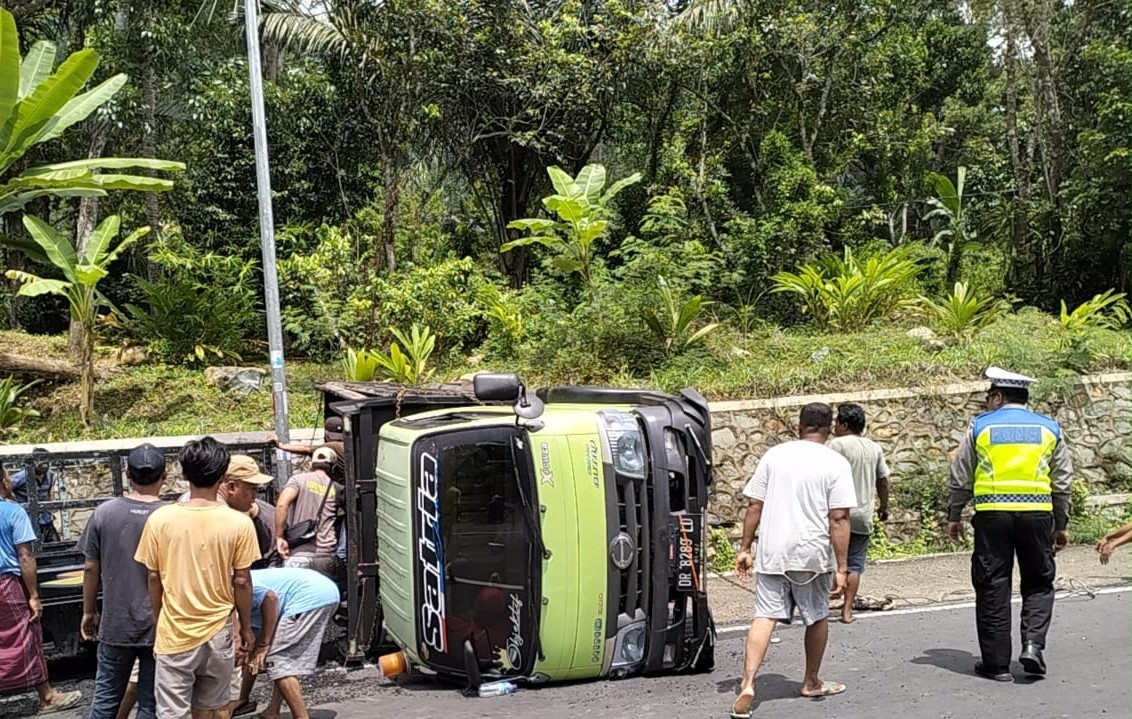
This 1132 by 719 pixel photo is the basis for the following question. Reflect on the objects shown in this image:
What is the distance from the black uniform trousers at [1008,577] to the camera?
5605mm

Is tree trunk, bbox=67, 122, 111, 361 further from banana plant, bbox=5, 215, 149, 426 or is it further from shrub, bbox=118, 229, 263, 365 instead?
banana plant, bbox=5, 215, 149, 426

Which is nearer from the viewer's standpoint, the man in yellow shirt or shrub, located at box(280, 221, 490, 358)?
the man in yellow shirt

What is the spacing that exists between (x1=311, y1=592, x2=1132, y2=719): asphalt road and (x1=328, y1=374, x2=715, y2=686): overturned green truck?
0.70 ft

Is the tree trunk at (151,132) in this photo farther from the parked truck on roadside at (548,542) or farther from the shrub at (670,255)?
the parked truck on roadside at (548,542)

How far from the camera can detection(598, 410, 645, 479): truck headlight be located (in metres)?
5.72

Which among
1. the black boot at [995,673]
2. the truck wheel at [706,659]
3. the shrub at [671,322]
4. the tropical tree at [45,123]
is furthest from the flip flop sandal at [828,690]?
the tropical tree at [45,123]

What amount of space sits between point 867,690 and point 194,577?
3775mm

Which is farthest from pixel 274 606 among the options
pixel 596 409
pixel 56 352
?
pixel 56 352

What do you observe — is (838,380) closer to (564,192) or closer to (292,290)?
(564,192)

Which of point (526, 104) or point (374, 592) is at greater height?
point (526, 104)

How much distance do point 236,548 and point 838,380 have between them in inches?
318

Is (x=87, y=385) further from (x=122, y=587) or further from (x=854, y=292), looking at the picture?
(x=854, y=292)

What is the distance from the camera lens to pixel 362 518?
255 inches

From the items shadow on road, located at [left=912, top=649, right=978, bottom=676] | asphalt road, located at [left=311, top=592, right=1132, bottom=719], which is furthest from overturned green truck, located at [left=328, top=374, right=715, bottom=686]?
shadow on road, located at [left=912, top=649, right=978, bottom=676]
